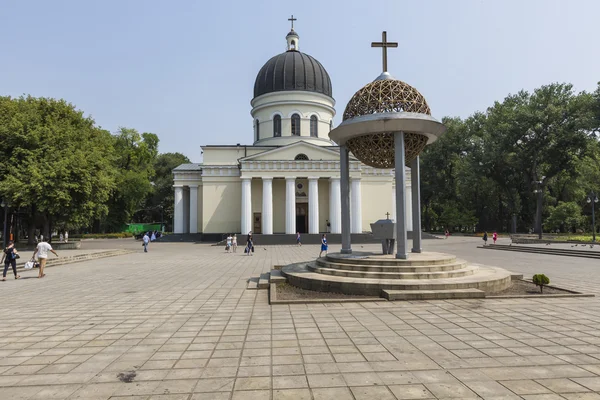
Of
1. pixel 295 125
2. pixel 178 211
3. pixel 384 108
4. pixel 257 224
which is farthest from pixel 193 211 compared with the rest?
pixel 384 108

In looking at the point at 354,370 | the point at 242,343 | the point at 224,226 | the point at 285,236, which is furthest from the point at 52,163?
the point at 354,370

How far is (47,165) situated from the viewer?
26.4m

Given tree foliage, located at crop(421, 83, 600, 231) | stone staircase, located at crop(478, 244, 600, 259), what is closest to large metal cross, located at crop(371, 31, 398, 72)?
stone staircase, located at crop(478, 244, 600, 259)

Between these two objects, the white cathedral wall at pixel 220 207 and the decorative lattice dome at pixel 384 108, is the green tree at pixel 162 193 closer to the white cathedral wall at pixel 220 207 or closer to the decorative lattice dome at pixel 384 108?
the white cathedral wall at pixel 220 207

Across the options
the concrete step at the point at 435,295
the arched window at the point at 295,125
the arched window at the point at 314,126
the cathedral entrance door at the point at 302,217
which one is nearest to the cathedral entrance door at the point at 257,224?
the cathedral entrance door at the point at 302,217

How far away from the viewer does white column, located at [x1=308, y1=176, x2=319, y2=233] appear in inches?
1441

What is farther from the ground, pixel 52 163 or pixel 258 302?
pixel 52 163

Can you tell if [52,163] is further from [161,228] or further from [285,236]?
[161,228]

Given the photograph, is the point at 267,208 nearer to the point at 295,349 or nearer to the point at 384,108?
the point at 384,108

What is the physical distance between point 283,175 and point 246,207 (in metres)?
4.86

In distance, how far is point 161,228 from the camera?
62.5 m

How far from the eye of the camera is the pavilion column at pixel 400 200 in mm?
10133

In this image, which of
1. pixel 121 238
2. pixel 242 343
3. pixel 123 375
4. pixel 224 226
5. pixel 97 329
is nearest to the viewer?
pixel 123 375

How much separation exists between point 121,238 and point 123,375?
51.0m
